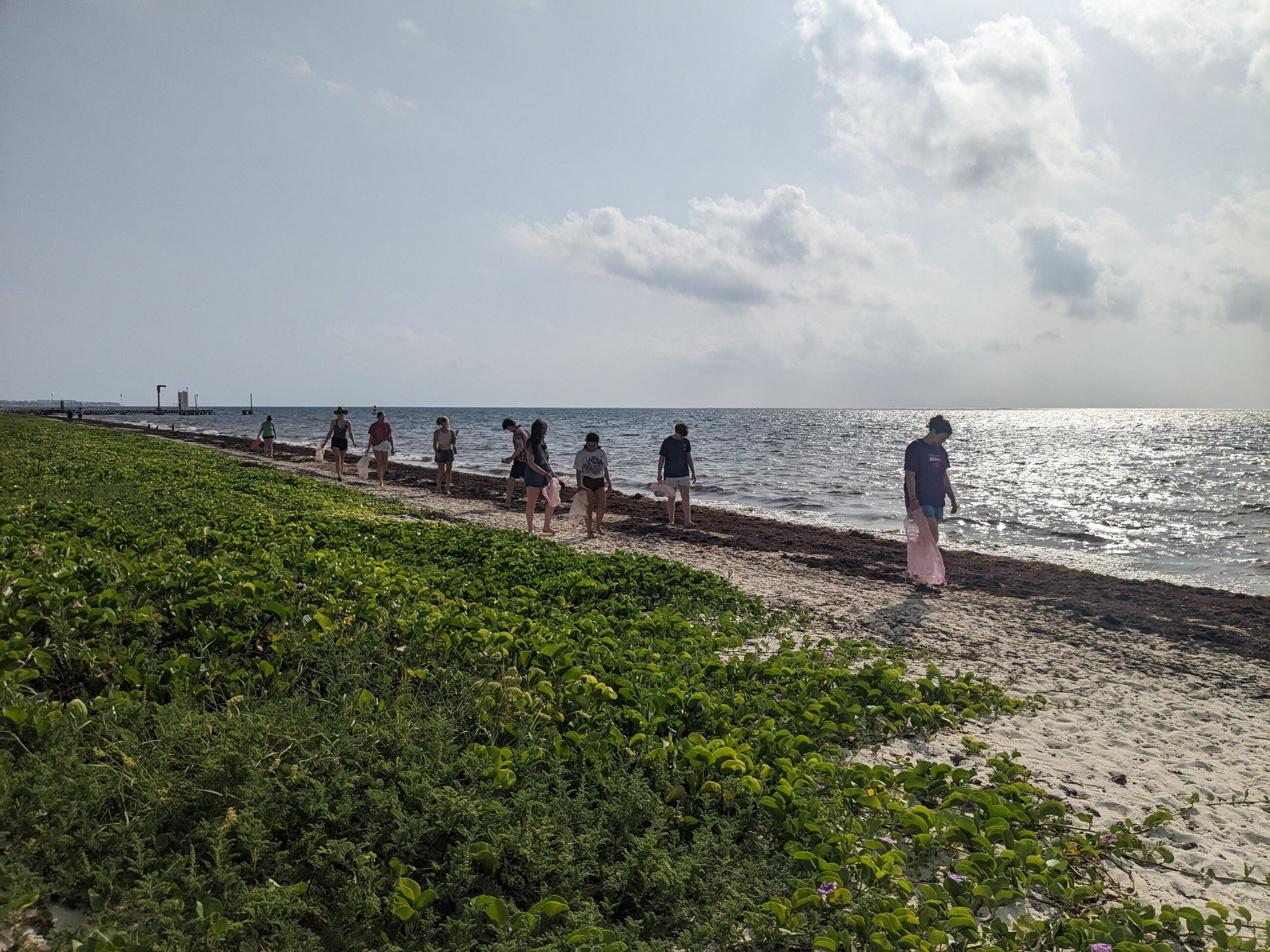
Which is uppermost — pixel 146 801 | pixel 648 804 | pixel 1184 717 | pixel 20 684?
pixel 20 684

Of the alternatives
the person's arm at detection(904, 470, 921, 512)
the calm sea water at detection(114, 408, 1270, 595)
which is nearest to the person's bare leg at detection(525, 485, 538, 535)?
the person's arm at detection(904, 470, 921, 512)

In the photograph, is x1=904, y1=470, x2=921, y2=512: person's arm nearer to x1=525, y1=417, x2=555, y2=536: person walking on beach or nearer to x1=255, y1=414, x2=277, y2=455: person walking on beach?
x1=525, y1=417, x2=555, y2=536: person walking on beach

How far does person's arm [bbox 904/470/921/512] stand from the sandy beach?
1460mm

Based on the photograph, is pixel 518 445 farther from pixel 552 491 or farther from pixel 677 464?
pixel 677 464

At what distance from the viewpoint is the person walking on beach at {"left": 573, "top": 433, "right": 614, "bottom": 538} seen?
13523 mm

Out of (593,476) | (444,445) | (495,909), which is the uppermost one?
(444,445)

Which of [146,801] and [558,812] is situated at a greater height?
[146,801]

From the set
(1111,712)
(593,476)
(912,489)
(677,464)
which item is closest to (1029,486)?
(677,464)

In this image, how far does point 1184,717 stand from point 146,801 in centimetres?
809

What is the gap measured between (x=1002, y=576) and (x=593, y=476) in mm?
7991

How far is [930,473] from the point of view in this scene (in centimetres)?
1024

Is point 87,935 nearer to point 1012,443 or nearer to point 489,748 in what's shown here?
point 489,748

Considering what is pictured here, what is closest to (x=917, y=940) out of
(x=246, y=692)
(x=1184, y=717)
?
(x=246, y=692)

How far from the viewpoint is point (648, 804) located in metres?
3.63
